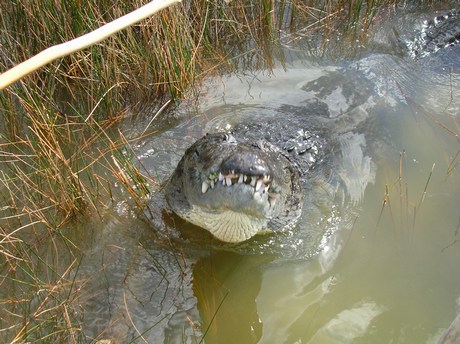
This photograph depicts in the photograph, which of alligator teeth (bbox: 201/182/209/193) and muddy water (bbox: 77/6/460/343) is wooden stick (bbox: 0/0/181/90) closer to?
alligator teeth (bbox: 201/182/209/193)

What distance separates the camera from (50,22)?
12.7 feet

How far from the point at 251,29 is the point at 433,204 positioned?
7.85 feet

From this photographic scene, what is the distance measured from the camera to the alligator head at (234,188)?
2664 millimetres

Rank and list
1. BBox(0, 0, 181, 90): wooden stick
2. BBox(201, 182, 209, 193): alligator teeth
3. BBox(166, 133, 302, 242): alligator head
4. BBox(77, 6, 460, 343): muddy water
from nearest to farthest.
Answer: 1. BBox(0, 0, 181, 90): wooden stick
2. BBox(166, 133, 302, 242): alligator head
3. BBox(201, 182, 209, 193): alligator teeth
4. BBox(77, 6, 460, 343): muddy water

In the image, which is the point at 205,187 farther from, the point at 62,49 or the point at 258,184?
the point at 62,49

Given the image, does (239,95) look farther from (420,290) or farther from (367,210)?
(420,290)

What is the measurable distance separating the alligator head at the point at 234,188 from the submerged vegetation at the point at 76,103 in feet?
1.47

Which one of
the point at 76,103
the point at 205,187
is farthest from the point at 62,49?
the point at 76,103

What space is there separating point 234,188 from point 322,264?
1031 mm

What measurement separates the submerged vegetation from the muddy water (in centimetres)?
22

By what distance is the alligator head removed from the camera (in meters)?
2.66

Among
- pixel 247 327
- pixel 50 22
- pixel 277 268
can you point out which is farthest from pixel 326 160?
pixel 50 22

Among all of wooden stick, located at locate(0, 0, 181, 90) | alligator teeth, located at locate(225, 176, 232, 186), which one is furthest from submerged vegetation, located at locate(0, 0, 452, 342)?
wooden stick, located at locate(0, 0, 181, 90)

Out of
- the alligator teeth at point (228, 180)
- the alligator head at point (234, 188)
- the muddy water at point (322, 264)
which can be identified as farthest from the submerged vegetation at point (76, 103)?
the alligator teeth at point (228, 180)
